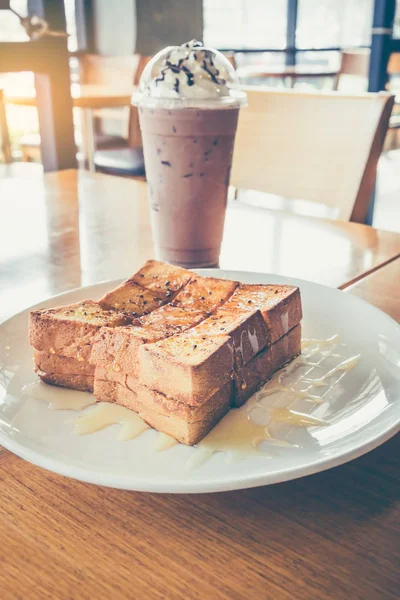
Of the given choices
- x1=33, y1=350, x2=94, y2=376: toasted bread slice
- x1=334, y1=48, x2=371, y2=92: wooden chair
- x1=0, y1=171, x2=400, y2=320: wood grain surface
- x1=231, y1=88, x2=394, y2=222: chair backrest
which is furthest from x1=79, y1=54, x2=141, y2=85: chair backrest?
x1=33, y1=350, x2=94, y2=376: toasted bread slice

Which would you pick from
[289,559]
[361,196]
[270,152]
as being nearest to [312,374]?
[289,559]

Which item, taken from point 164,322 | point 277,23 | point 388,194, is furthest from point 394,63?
point 164,322

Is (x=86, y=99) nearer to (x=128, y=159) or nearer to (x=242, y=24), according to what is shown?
(x=128, y=159)

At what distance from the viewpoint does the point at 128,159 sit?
3941 mm

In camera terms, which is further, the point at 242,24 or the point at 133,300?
the point at 242,24

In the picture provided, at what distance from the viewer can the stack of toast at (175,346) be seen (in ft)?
1.89

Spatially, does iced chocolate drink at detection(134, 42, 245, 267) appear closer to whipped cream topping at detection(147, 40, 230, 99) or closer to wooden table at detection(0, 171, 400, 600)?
whipped cream topping at detection(147, 40, 230, 99)

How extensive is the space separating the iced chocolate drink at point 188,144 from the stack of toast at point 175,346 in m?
0.32

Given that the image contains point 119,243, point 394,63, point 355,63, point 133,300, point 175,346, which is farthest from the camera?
point 355,63

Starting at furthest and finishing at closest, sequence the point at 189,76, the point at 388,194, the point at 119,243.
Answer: the point at 388,194, the point at 119,243, the point at 189,76

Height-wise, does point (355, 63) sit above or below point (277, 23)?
below

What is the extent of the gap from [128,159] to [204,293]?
3333 millimetres

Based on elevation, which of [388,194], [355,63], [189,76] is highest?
[189,76]

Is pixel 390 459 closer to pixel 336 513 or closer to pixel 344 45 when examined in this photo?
pixel 336 513
